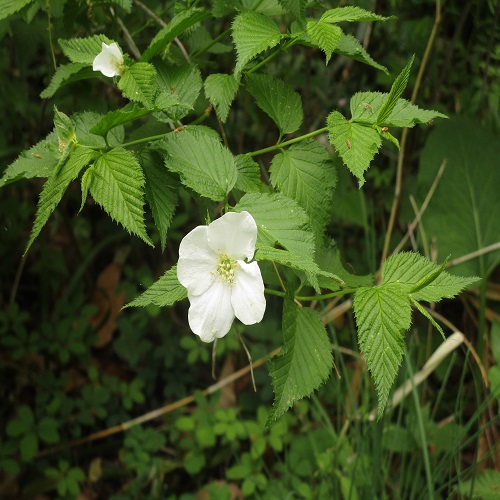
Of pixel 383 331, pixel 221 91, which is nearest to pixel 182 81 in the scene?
pixel 221 91

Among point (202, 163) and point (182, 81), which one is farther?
point (182, 81)

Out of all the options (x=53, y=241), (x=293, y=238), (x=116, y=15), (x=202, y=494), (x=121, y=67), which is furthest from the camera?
(x=53, y=241)

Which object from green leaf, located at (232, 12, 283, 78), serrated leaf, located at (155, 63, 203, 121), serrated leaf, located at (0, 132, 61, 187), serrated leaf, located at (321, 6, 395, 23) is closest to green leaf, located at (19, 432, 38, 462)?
serrated leaf, located at (0, 132, 61, 187)

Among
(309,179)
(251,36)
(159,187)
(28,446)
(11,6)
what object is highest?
(11,6)

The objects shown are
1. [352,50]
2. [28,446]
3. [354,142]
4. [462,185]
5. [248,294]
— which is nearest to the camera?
[248,294]

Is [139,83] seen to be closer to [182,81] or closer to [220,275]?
[182,81]

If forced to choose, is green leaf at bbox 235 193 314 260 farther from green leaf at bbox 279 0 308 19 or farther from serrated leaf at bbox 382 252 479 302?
green leaf at bbox 279 0 308 19

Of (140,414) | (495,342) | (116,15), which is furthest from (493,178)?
(140,414)

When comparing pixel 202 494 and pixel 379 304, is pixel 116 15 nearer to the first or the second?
pixel 379 304
